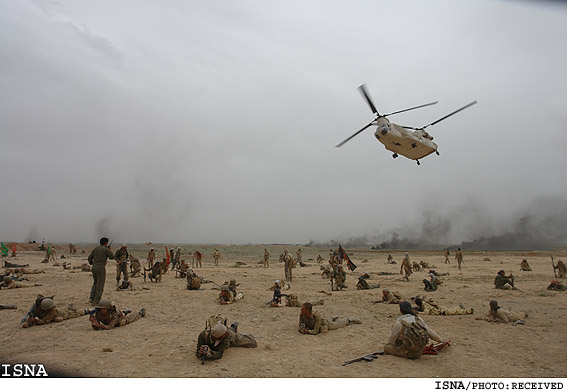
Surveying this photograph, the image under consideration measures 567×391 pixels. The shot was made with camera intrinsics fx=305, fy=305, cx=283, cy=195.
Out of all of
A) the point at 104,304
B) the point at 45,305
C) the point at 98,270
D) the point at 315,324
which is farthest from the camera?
the point at 98,270

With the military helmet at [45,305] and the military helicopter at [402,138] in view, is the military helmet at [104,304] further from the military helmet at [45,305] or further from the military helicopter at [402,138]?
the military helicopter at [402,138]

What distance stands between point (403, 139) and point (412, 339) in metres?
18.5

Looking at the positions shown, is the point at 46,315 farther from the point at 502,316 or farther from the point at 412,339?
the point at 502,316

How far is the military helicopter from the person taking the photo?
21.9 meters

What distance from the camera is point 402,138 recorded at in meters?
22.0

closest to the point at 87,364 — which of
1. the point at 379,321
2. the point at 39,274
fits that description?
the point at 379,321

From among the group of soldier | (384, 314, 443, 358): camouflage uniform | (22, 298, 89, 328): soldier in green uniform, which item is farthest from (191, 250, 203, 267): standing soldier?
(384, 314, 443, 358): camouflage uniform

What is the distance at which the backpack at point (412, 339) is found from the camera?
6.11 m

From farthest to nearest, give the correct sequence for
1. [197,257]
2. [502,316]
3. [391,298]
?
[197,257] → [391,298] → [502,316]

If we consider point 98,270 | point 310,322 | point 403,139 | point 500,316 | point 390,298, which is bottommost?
point 390,298

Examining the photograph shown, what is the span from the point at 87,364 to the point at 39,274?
21.6 m

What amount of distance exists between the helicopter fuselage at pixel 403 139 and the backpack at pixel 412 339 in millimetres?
17629

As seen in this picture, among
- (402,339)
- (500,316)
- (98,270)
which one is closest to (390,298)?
(500,316)
